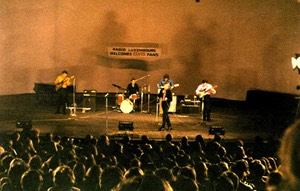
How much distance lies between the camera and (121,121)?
10422 mm

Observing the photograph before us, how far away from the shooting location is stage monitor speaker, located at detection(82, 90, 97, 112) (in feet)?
52.2

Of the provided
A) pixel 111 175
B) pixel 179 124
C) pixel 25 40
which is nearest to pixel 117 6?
pixel 25 40

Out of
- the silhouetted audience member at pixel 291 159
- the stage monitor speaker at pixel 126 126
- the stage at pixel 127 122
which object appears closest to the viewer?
the silhouetted audience member at pixel 291 159

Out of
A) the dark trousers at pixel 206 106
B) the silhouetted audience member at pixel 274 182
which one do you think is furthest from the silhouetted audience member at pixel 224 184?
the dark trousers at pixel 206 106

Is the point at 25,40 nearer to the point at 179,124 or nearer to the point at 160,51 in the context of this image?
the point at 160,51

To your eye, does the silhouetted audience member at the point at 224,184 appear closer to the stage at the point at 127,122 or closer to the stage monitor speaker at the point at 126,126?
the stage at the point at 127,122

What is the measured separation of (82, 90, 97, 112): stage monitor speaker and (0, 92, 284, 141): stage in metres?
0.28

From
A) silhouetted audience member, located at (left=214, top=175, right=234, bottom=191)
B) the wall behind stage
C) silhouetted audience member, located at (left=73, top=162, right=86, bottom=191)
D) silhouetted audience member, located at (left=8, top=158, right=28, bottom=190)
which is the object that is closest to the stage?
the wall behind stage

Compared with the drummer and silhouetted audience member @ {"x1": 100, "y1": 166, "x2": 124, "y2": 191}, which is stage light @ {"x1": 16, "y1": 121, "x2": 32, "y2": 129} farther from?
the drummer

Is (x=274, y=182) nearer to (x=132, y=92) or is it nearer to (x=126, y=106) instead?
(x=126, y=106)

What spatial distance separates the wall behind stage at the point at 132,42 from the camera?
18.0m

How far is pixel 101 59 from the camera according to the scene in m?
19.4

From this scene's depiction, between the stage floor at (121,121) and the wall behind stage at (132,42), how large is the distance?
227cm

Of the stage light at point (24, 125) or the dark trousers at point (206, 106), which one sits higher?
the dark trousers at point (206, 106)
